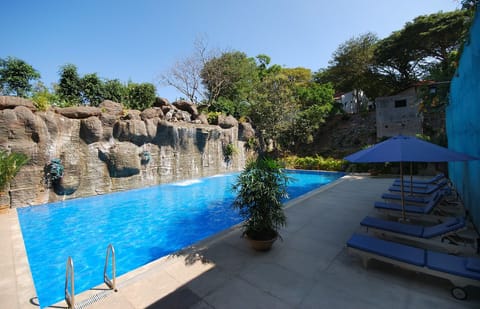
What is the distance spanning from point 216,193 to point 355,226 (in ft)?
22.9

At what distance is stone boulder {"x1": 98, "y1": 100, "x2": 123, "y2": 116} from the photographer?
35.9 ft

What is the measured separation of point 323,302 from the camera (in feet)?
7.88

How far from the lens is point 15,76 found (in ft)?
42.3

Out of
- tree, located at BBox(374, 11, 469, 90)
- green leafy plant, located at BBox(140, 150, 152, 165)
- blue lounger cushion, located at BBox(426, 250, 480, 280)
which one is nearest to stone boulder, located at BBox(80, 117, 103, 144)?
green leafy plant, located at BBox(140, 150, 152, 165)

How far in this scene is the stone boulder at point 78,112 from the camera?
946 cm

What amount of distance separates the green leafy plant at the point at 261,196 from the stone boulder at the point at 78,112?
33.2ft

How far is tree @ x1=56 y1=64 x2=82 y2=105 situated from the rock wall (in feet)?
12.0

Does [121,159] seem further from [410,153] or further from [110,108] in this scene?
[410,153]

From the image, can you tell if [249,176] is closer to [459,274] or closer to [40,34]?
[459,274]

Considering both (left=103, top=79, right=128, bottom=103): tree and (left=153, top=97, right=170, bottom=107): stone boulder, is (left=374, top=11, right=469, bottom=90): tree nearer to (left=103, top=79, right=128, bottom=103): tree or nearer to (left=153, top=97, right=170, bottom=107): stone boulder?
(left=153, top=97, right=170, bottom=107): stone boulder

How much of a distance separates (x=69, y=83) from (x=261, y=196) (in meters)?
15.5

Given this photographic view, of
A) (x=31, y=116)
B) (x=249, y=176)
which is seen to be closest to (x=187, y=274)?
(x=249, y=176)

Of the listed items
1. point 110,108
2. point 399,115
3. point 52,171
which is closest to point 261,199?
point 52,171

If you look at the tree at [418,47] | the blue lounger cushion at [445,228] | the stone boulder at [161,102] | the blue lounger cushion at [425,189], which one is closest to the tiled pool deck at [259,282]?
the blue lounger cushion at [445,228]
